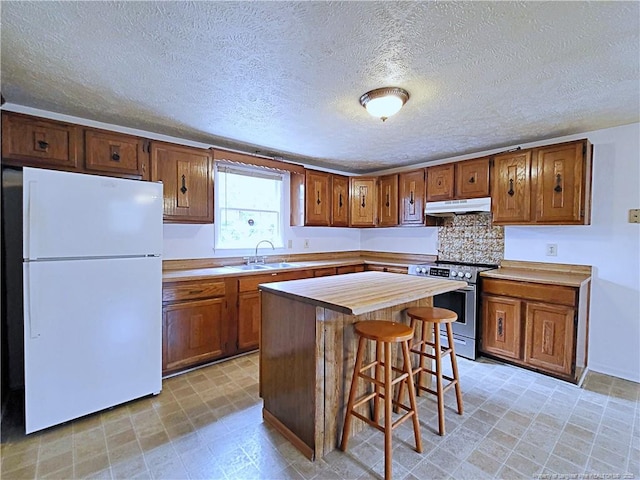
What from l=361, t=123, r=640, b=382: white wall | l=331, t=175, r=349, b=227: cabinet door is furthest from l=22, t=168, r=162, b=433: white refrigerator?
l=361, t=123, r=640, b=382: white wall

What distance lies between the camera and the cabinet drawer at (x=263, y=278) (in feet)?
10.3

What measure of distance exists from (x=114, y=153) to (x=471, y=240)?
12.5 feet

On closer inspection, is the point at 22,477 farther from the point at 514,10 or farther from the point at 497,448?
the point at 514,10

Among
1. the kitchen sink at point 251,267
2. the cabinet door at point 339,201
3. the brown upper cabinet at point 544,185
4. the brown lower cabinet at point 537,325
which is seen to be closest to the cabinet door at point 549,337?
the brown lower cabinet at point 537,325

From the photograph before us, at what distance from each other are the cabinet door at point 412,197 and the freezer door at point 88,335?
3016mm

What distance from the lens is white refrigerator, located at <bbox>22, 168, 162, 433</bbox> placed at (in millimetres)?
1903

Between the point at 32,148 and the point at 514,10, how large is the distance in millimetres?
3064

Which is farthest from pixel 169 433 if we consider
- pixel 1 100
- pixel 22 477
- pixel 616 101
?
pixel 616 101

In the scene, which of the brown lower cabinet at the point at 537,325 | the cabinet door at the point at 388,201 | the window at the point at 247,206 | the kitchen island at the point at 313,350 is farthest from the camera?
the cabinet door at the point at 388,201

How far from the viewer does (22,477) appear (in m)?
1.60

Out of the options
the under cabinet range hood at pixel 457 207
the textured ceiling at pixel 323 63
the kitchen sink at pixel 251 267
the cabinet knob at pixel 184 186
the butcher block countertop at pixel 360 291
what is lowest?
the kitchen sink at pixel 251 267

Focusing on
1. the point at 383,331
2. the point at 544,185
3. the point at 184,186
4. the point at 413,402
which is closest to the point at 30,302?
the point at 184,186

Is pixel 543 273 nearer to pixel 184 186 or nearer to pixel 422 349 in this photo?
pixel 422 349

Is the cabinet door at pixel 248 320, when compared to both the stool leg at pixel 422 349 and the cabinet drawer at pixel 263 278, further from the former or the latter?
the stool leg at pixel 422 349
